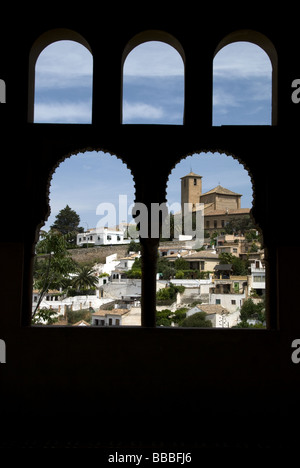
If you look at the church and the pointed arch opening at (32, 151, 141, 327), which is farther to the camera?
the church

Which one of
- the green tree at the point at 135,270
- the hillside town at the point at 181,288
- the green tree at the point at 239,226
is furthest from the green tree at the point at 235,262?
the green tree at the point at 135,270

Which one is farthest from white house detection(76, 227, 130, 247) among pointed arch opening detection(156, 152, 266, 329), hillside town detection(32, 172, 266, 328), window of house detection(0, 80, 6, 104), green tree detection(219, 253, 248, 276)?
window of house detection(0, 80, 6, 104)

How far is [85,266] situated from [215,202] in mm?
18170

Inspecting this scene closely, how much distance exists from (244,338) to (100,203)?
127 feet

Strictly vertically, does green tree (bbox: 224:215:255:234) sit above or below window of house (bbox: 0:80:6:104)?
above

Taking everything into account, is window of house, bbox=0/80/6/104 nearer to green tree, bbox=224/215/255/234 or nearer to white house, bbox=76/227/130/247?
green tree, bbox=224/215/255/234

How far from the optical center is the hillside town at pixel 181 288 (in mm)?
21734

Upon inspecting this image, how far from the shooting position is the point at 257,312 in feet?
72.0

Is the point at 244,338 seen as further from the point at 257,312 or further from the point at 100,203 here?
the point at 100,203

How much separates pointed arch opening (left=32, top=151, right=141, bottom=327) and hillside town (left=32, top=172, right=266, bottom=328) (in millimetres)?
69

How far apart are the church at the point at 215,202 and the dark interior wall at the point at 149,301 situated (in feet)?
88.7

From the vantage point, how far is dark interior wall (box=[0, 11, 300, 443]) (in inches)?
216

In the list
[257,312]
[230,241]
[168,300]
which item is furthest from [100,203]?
[257,312]

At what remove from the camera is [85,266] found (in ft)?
90.9
